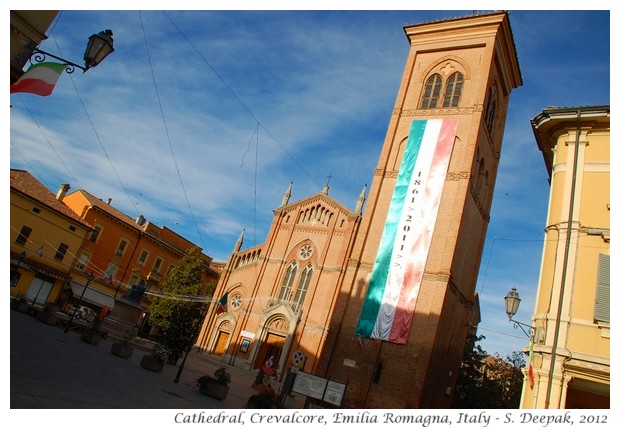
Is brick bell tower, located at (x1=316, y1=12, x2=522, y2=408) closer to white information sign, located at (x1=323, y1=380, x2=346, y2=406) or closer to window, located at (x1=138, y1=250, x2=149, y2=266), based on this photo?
white information sign, located at (x1=323, y1=380, x2=346, y2=406)

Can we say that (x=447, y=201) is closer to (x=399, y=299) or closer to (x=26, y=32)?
(x=399, y=299)

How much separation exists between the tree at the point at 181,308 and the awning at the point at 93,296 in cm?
838

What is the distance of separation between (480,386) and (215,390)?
21648 millimetres

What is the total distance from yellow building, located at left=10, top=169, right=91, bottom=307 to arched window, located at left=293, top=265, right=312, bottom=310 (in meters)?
17.7

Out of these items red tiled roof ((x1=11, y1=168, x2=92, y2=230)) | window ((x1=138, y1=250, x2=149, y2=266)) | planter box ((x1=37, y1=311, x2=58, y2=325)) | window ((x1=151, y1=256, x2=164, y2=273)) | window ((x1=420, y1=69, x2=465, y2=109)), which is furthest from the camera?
window ((x1=151, y1=256, x2=164, y2=273))

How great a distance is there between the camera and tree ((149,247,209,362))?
19.1 m

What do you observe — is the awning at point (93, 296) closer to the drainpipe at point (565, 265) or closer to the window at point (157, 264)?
the window at point (157, 264)

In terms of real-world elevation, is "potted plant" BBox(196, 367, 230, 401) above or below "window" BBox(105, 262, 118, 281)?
below

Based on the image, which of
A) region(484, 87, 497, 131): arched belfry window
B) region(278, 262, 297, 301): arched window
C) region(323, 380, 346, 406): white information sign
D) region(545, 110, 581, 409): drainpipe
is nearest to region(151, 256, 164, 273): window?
region(278, 262, 297, 301): arched window

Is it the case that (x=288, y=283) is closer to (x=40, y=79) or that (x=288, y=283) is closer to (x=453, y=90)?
(x=453, y=90)

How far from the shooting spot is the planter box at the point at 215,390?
13.7 metres

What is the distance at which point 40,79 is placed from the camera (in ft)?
24.5

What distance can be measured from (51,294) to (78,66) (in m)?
34.1

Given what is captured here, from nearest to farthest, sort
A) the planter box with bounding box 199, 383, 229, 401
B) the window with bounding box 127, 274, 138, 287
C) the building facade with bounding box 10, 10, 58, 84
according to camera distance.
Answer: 1. the building facade with bounding box 10, 10, 58, 84
2. the planter box with bounding box 199, 383, 229, 401
3. the window with bounding box 127, 274, 138, 287
